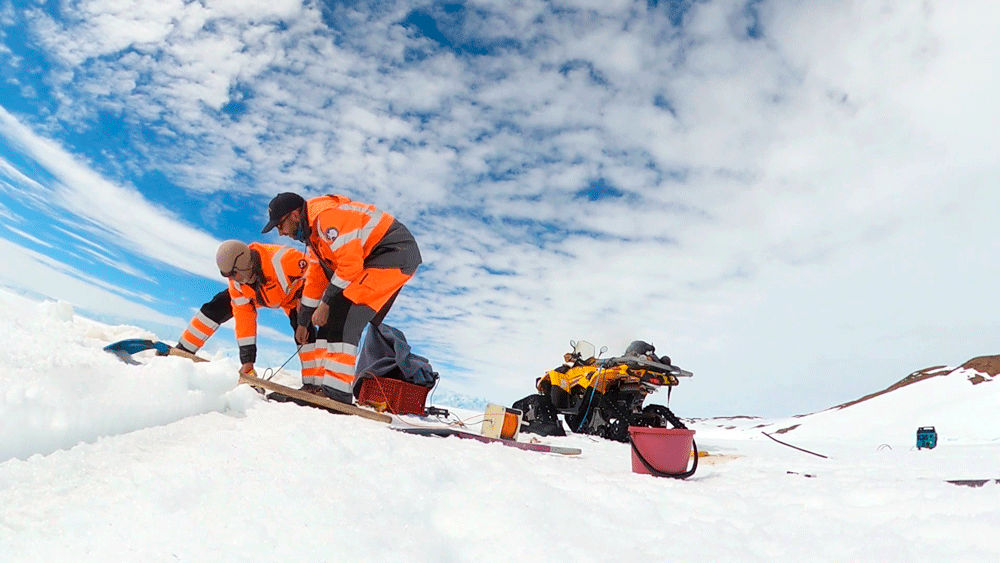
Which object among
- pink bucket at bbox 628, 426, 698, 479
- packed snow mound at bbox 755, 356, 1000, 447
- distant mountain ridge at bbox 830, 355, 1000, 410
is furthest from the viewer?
distant mountain ridge at bbox 830, 355, 1000, 410

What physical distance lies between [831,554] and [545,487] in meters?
0.77

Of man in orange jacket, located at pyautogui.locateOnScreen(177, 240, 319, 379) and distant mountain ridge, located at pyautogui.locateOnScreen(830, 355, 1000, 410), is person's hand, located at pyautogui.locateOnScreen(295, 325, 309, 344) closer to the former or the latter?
man in orange jacket, located at pyautogui.locateOnScreen(177, 240, 319, 379)

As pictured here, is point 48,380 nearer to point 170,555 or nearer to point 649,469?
point 170,555

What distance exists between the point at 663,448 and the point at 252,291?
12.8 ft

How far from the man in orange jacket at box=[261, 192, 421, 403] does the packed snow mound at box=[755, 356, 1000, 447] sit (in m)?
8.48

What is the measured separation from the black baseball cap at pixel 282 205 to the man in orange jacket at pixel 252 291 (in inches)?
25.7

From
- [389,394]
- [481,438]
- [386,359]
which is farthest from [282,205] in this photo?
→ [481,438]

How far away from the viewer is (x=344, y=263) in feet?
12.7

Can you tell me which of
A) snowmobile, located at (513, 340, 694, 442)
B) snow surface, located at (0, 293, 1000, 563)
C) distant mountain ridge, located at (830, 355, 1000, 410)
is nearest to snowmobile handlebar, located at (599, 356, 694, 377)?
snowmobile, located at (513, 340, 694, 442)

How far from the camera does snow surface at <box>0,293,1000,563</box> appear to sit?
3.20 feet

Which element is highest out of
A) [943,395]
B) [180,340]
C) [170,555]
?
[943,395]

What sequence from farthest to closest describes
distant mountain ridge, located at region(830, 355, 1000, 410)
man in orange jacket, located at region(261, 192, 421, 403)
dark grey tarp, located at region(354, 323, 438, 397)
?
distant mountain ridge, located at region(830, 355, 1000, 410) → dark grey tarp, located at region(354, 323, 438, 397) → man in orange jacket, located at region(261, 192, 421, 403)

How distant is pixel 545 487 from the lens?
1630 mm

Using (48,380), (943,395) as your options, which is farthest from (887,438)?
(48,380)
